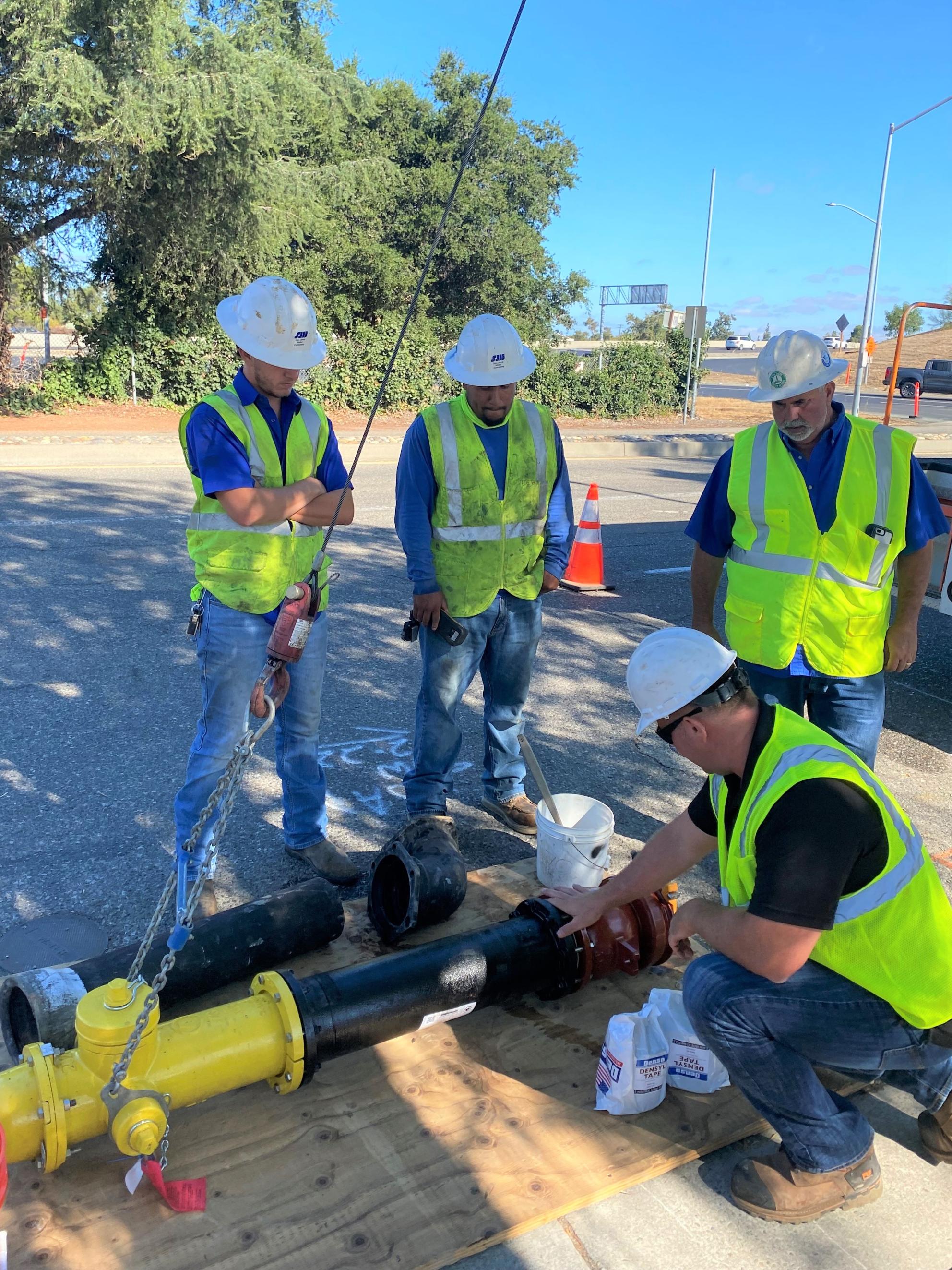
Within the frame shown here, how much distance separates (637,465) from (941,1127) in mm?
16171

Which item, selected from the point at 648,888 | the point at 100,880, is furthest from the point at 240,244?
the point at 648,888

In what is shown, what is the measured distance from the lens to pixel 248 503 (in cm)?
310

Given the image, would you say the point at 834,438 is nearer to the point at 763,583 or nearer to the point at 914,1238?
the point at 763,583

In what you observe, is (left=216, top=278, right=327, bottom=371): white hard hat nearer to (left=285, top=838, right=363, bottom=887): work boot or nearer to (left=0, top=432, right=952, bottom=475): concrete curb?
(left=285, top=838, right=363, bottom=887): work boot

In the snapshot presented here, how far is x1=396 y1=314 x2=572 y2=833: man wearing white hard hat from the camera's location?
3701 millimetres

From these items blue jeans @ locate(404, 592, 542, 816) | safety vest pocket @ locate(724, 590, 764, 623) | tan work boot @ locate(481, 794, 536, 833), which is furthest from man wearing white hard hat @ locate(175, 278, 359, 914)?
safety vest pocket @ locate(724, 590, 764, 623)

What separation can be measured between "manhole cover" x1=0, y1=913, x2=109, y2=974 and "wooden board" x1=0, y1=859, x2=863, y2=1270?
624 millimetres

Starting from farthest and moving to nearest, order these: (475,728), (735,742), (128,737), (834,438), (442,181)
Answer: (442,181) < (475,728) < (128,737) < (834,438) < (735,742)

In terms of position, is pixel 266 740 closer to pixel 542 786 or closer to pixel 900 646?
pixel 542 786

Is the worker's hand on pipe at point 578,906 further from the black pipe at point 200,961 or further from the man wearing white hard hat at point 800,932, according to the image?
the black pipe at point 200,961

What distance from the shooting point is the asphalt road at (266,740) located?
12.8 ft

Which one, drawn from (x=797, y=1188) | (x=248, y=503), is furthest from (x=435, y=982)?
(x=248, y=503)

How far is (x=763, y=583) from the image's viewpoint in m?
3.36

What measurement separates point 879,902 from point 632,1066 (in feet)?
2.63
